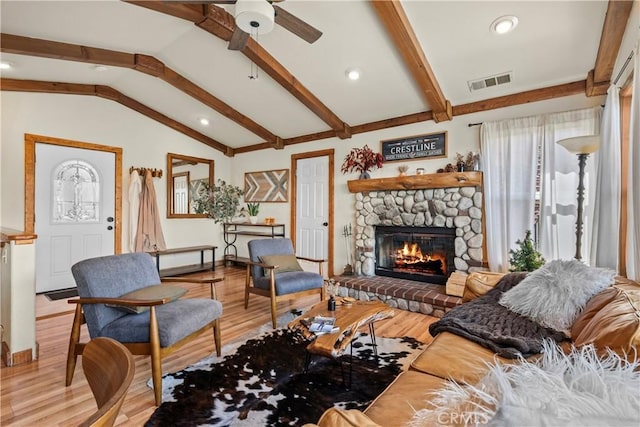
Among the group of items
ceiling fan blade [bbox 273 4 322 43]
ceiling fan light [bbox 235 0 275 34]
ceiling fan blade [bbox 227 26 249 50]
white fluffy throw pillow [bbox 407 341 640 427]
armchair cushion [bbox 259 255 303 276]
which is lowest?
armchair cushion [bbox 259 255 303 276]

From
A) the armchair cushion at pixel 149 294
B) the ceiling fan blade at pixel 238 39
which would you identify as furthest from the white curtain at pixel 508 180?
the armchair cushion at pixel 149 294

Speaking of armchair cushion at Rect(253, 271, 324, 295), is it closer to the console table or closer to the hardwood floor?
the hardwood floor

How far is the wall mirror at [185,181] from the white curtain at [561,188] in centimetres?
559

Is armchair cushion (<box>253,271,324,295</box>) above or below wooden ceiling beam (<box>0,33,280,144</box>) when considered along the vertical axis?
below

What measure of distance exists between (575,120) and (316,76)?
288 cm

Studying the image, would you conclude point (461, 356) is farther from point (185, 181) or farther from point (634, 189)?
point (185, 181)

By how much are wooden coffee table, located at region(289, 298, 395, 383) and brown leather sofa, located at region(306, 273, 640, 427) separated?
1.70 feet

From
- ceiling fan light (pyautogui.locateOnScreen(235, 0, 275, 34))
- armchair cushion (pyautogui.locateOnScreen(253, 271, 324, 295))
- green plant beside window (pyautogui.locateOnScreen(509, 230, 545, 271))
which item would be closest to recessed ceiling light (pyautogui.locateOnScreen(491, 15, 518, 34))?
ceiling fan light (pyautogui.locateOnScreen(235, 0, 275, 34))

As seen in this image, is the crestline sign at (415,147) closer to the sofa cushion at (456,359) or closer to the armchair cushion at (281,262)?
the armchair cushion at (281,262)

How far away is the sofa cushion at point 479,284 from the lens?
108 inches

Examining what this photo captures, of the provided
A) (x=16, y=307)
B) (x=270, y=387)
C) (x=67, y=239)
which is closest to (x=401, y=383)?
(x=270, y=387)

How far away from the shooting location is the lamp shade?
2.71 metres

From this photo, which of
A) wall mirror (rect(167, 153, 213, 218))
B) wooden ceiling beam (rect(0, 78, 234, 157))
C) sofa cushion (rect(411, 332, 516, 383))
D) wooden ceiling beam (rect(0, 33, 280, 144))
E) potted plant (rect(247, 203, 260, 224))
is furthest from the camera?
potted plant (rect(247, 203, 260, 224))

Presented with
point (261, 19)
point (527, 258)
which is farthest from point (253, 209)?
point (527, 258)
